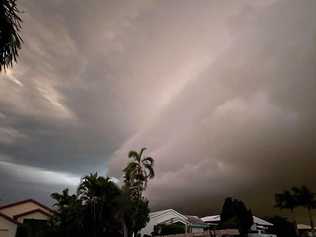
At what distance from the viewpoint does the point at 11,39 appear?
6695 millimetres

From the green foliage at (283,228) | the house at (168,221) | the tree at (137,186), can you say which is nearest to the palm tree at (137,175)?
the tree at (137,186)

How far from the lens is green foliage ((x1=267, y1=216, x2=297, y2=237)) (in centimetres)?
6313

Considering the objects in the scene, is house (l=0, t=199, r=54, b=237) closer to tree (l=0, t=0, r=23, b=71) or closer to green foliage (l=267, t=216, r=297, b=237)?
tree (l=0, t=0, r=23, b=71)

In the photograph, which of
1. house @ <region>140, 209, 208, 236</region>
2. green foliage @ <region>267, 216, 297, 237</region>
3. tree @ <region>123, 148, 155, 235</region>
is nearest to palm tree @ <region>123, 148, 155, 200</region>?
tree @ <region>123, 148, 155, 235</region>

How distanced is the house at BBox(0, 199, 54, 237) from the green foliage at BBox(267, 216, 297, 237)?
1935 inches

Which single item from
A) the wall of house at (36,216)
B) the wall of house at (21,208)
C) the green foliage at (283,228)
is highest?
the wall of house at (21,208)

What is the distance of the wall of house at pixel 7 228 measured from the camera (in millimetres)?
33503

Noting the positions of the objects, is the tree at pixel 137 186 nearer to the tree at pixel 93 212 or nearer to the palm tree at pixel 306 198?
the tree at pixel 93 212

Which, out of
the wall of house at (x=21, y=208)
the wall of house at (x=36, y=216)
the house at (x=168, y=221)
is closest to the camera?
the wall of house at (x=36, y=216)

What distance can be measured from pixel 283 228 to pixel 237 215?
1986 cm

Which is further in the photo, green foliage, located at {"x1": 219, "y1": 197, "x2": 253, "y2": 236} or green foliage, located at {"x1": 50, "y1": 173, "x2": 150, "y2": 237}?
green foliage, located at {"x1": 219, "y1": 197, "x2": 253, "y2": 236}

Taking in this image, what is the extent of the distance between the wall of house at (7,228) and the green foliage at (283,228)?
174 ft

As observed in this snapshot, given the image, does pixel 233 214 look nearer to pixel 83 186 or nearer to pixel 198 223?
pixel 198 223

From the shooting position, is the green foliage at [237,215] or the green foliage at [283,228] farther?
the green foliage at [283,228]
